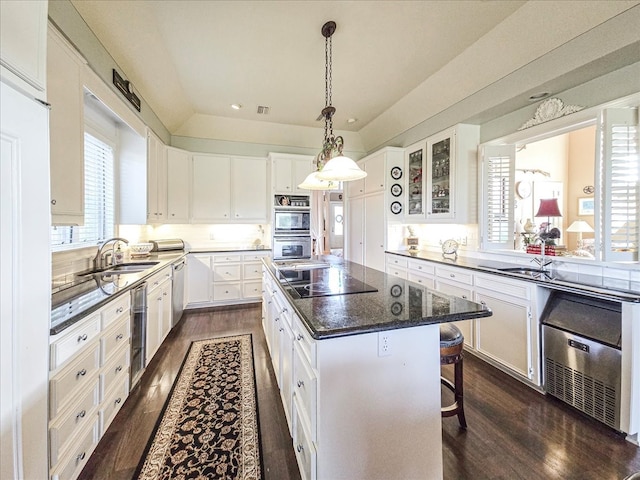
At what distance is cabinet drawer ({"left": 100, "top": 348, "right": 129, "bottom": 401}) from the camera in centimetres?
167

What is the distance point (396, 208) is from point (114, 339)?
3801mm

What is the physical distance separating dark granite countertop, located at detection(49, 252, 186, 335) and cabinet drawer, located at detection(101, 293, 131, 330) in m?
0.05

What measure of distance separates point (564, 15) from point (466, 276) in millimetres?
2198

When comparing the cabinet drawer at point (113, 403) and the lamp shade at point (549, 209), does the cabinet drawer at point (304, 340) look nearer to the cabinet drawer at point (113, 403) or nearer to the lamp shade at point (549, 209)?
the cabinet drawer at point (113, 403)

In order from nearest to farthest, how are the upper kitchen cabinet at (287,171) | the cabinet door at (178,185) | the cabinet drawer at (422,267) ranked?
the cabinet drawer at (422,267) < the cabinet door at (178,185) < the upper kitchen cabinet at (287,171)

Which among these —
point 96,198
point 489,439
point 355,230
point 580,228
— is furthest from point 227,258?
point 580,228

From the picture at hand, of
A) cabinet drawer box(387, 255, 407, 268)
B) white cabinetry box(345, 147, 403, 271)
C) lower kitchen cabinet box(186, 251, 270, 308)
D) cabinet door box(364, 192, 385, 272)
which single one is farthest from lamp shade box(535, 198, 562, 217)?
lower kitchen cabinet box(186, 251, 270, 308)

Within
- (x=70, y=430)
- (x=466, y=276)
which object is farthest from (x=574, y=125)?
(x=70, y=430)

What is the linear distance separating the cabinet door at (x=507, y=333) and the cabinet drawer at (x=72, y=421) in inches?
121

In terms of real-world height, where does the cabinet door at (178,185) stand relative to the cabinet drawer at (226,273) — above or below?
above

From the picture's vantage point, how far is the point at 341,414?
119cm

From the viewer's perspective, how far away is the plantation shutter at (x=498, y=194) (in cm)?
305

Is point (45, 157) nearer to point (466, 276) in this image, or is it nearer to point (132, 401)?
point (132, 401)

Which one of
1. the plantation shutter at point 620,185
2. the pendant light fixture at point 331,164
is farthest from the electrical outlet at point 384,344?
the plantation shutter at point 620,185
